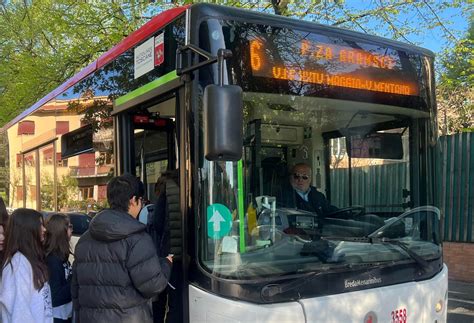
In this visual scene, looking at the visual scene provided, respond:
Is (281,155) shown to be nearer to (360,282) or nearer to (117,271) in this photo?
(360,282)

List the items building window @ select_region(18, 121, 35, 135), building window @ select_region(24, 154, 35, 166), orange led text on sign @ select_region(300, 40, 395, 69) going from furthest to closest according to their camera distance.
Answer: building window @ select_region(18, 121, 35, 135) → building window @ select_region(24, 154, 35, 166) → orange led text on sign @ select_region(300, 40, 395, 69)

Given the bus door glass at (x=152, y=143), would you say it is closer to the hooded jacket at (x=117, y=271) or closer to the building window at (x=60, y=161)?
the hooded jacket at (x=117, y=271)

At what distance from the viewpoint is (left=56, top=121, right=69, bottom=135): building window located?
17.2 feet

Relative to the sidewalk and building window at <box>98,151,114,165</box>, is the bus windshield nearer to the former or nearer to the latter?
building window at <box>98,151,114,165</box>

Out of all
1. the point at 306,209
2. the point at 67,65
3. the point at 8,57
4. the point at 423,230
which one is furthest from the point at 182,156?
the point at 8,57

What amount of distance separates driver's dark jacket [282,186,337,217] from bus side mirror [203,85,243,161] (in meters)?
0.87

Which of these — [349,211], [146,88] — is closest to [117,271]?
[146,88]

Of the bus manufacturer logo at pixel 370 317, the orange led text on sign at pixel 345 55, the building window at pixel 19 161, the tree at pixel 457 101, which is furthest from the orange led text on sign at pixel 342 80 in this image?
the tree at pixel 457 101

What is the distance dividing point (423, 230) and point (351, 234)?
2.43 feet

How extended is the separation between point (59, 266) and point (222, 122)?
6.34 feet

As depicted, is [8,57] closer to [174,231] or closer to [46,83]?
[46,83]

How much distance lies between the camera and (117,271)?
2885 millimetres

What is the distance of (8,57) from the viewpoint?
1384cm

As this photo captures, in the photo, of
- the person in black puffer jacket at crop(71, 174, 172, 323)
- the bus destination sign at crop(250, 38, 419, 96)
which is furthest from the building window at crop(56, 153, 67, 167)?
the bus destination sign at crop(250, 38, 419, 96)
